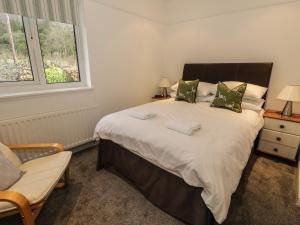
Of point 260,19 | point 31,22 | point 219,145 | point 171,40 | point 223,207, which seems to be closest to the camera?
point 223,207

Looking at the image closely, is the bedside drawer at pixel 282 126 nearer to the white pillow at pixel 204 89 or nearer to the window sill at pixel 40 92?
the white pillow at pixel 204 89

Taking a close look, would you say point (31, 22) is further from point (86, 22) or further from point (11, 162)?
point (11, 162)

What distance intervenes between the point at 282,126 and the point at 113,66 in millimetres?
2682

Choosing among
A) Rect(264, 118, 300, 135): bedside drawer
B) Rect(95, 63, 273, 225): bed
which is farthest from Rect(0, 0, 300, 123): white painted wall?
Rect(95, 63, 273, 225): bed

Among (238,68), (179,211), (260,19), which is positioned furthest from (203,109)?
(260,19)

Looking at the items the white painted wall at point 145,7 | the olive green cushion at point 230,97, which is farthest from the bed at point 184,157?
the white painted wall at point 145,7

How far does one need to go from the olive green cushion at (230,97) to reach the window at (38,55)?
2.06 m

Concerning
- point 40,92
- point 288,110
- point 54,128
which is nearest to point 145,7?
point 40,92

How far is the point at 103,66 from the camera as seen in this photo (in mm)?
2760

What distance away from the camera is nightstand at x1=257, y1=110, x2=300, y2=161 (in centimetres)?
223

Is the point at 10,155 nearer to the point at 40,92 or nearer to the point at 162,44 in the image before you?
the point at 40,92

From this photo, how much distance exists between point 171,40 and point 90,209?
340cm

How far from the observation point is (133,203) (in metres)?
1.70

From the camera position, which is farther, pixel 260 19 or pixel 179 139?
pixel 260 19
